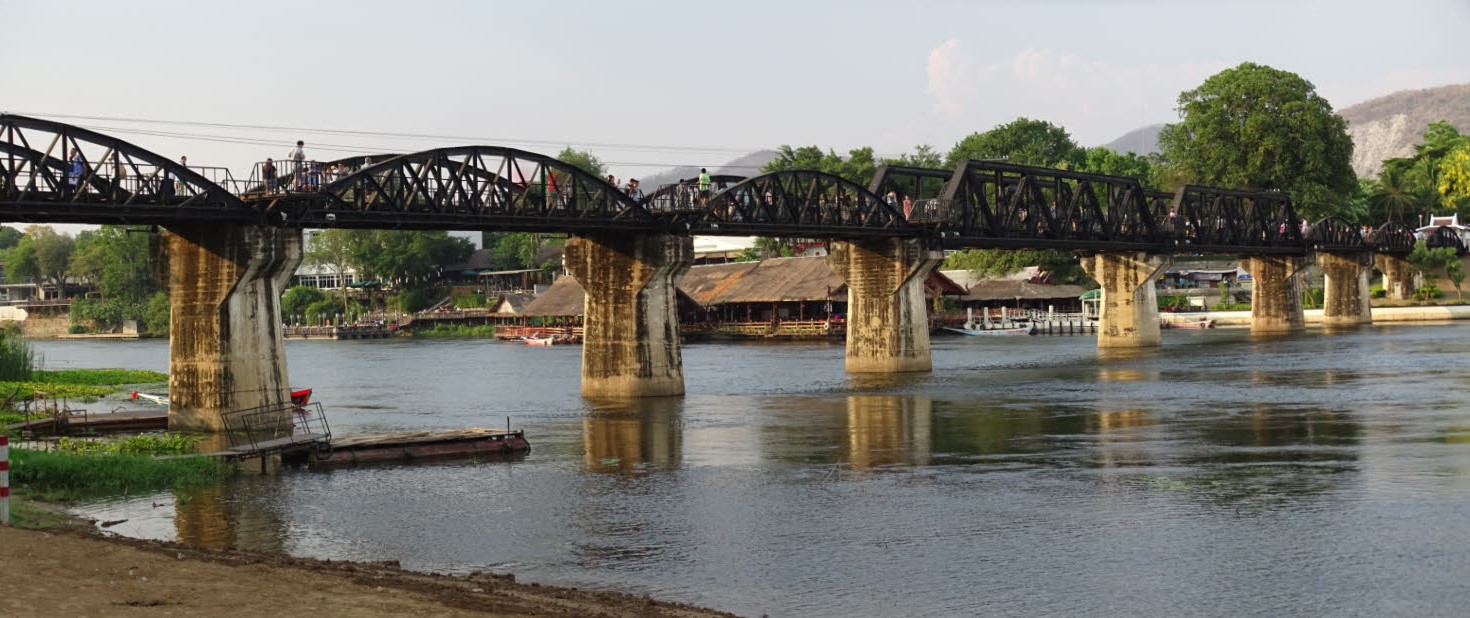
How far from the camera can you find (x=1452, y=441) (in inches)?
1754

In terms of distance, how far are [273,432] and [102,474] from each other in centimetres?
1428

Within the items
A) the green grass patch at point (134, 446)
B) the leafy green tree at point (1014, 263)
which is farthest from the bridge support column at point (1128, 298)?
the green grass patch at point (134, 446)

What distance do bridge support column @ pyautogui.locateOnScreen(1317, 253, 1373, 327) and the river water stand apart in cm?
7908

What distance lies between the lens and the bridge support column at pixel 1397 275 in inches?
6225

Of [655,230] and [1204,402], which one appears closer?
[1204,402]

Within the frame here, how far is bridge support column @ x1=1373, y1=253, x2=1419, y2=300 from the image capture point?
519 ft

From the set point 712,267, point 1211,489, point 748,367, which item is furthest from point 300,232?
point 712,267

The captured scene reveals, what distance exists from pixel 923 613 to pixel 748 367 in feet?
263

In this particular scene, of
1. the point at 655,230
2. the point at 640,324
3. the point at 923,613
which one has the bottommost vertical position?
the point at 923,613

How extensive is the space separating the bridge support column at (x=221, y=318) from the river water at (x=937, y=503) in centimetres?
877

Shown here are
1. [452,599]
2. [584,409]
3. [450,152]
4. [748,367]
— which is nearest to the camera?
[452,599]

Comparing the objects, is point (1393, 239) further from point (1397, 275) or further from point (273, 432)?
point (273, 432)

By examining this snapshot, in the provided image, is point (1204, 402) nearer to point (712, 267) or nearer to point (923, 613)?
point (923, 613)

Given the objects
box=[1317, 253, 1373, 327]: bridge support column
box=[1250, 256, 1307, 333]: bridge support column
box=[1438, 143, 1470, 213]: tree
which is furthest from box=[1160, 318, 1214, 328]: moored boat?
box=[1438, 143, 1470, 213]: tree
